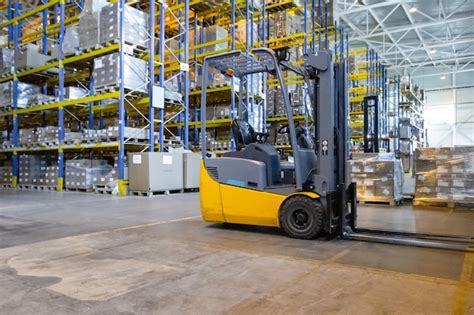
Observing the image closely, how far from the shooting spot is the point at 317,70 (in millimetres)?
4012

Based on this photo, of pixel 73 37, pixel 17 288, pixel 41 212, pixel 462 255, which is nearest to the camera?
pixel 17 288

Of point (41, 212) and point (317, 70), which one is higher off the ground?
point (317, 70)

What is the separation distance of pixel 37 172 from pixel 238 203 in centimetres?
1010

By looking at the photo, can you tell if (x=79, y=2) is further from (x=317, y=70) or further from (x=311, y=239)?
(x=311, y=239)

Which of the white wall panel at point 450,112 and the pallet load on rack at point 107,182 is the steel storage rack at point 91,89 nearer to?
the pallet load on rack at point 107,182

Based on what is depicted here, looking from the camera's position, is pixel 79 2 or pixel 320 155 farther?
pixel 79 2

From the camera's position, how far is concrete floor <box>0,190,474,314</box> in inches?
81.9

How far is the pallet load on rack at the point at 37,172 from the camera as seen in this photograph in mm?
11607

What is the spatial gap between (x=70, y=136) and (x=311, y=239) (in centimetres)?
930

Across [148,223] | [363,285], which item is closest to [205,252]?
[363,285]

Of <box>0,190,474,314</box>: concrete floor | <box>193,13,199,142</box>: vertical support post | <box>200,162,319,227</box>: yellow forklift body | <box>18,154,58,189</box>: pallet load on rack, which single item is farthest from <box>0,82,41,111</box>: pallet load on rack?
<box>200,162,319,227</box>: yellow forklift body

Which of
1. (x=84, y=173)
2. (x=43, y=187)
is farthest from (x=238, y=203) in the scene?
(x=43, y=187)

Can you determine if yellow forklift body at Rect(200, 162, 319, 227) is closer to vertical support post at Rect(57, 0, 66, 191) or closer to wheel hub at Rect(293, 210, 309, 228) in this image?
wheel hub at Rect(293, 210, 309, 228)

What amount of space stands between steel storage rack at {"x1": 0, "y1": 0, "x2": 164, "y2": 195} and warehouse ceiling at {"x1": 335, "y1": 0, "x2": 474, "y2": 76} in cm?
1203
